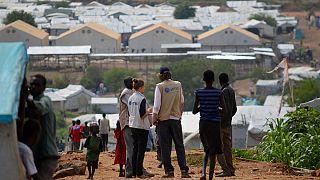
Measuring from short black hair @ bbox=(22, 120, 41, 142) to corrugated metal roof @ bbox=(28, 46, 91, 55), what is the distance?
4836 centimetres

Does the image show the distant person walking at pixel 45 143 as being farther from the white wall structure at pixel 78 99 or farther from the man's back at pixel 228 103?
the white wall structure at pixel 78 99

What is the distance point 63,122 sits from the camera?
4409 centimetres

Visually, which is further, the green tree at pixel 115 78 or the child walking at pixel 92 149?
the green tree at pixel 115 78

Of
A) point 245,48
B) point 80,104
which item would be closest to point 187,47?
point 245,48

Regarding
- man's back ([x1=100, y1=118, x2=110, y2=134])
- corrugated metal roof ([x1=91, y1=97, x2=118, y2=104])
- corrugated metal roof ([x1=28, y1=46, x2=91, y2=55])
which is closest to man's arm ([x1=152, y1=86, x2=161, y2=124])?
man's back ([x1=100, y1=118, x2=110, y2=134])

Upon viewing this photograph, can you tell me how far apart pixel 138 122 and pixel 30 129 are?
11.1 feet

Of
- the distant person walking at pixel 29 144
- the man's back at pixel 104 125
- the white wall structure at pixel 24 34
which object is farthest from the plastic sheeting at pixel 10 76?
the white wall structure at pixel 24 34

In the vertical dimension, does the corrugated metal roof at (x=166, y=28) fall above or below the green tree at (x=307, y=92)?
above

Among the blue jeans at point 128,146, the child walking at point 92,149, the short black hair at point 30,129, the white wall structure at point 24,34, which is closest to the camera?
the short black hair at point 30,129

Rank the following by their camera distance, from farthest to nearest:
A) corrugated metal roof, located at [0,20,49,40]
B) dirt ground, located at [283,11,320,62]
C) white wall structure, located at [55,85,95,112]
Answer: dirt ground, located at [283,11,320,62] → corrugated metal roof, located at [0,20,49,40] → white wall structure, located at [55,85,95,112]

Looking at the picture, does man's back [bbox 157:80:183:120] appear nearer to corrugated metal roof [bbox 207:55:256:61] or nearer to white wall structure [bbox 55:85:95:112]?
corrugated metal roof [bbox 207:55:256:61]

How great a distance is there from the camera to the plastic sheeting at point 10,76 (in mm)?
6789

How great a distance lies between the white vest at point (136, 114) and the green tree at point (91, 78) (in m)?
44.2

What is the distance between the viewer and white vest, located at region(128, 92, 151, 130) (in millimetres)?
10586
